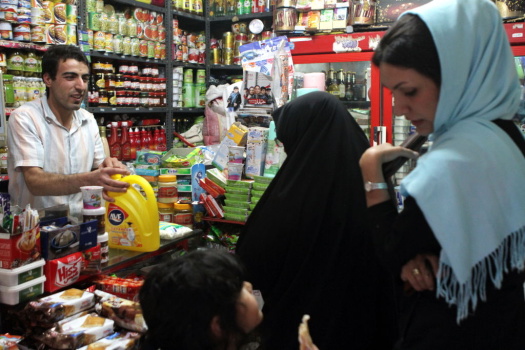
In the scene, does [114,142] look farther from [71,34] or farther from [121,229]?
[121,229]

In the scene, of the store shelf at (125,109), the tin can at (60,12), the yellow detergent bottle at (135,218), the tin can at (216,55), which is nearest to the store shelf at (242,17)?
the tin can at (216,55)

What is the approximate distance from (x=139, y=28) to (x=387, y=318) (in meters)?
4.29

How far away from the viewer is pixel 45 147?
3078mm

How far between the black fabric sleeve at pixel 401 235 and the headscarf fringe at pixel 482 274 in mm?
63

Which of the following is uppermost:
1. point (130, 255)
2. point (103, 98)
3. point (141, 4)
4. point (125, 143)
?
point (141, 4)

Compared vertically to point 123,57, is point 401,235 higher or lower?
lower

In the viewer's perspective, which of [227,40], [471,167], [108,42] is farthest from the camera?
[227,40]

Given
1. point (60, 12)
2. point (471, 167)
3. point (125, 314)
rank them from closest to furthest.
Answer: point (471, 167) < point (125, 314) < point (60, 12)

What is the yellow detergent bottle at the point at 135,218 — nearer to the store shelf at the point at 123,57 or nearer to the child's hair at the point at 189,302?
the child's hair at the point at 189,302

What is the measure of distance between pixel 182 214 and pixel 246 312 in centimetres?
194

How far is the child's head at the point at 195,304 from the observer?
122cm

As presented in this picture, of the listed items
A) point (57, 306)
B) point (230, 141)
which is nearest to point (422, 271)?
point (57, 306)

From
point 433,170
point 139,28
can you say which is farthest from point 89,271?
point 139,28

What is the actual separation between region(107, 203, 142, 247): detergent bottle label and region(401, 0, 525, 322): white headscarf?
1.52 meters
